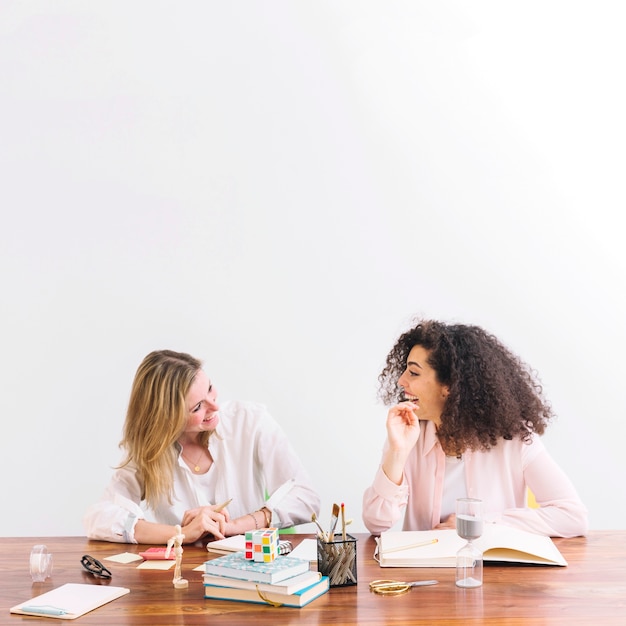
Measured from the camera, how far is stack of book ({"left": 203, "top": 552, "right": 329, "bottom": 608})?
1712 millimetres

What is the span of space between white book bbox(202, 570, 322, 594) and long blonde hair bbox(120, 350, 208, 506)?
84 centimetres

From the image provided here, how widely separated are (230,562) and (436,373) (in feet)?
3.42

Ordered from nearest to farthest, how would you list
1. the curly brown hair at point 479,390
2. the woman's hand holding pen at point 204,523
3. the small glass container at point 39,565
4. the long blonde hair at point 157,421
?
the small glass container at point 39,565 < the woman's hand holding pen at point 204,523 < the curly brown hair at point 479,390 < the long blonde hair at point 157,421

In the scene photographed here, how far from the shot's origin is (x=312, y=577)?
1.77 metres

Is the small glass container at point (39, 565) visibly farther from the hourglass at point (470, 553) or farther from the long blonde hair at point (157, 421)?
the hourglass at point (470, 553)

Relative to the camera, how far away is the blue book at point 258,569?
173cm

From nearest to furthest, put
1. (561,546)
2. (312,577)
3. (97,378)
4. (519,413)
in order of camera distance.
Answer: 1. (312,577)
2. (561,546)
3. (519,413)
4. (97,378)

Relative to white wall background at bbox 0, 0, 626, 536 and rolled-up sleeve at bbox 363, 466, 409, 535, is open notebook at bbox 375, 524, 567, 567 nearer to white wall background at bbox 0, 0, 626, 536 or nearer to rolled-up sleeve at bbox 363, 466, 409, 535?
rolled-up sleeve at bbox 363, 466, 409, 535

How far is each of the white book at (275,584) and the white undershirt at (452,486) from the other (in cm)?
81

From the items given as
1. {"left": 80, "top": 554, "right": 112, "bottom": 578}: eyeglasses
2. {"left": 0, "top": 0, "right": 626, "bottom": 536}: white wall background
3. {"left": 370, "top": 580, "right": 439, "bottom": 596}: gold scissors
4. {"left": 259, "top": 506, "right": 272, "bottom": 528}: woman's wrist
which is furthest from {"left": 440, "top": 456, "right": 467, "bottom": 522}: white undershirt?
{"left": 0, "top": 0, "right": 626, "bottom": 536}: white wall background

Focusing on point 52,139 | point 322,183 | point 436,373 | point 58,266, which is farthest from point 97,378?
point 436,373

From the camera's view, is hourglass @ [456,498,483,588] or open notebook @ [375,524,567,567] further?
open notebook @ [375,524,567,567]

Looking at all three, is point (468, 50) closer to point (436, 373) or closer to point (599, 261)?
point (599, 261)

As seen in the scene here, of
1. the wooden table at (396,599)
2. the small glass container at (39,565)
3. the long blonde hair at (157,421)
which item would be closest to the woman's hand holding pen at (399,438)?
the wooden table at (396,599)
